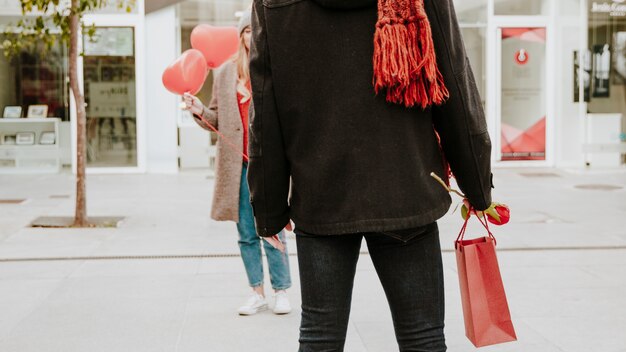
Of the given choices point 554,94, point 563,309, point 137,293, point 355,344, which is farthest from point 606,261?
point 554,94

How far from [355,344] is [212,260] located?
268cm

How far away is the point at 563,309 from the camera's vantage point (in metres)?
5.21

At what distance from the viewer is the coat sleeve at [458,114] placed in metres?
2.41

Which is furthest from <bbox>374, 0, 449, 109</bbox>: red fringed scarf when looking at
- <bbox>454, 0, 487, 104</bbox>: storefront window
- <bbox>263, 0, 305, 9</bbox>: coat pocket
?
<bbox>454, 0, 487, 104</bbox>: storefront window

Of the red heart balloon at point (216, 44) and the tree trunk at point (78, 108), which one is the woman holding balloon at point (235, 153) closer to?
the red heart balloon at point (216, 44)

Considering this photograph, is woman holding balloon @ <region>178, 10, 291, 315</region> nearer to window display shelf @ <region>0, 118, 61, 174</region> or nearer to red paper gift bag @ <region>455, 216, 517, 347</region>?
red paper gift bag @ <region>455, 216, 517, 347</region>

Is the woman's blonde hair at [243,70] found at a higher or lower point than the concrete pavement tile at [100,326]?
higher

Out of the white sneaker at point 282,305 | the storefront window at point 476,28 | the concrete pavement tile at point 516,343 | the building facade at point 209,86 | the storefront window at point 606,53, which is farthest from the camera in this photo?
the storefront window at point 476,28

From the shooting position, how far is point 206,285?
237 inches

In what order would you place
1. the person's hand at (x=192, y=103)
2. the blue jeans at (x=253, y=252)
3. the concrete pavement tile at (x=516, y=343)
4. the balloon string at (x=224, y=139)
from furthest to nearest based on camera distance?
the blue jeans at (x=253, y=252), the balloon string at (x=224, y=139), the person's hand at (x=192, y=103), the concrete pavement tile at (x=516, y=343)

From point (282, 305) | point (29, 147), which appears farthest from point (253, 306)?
point (29, 147)

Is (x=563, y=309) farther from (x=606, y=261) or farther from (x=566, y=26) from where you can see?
(x=566, y=26)

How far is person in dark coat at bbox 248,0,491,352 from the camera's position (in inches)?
93.8

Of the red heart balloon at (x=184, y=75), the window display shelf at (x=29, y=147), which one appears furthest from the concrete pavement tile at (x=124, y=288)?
the window display shelf at (x=29, y=147)
